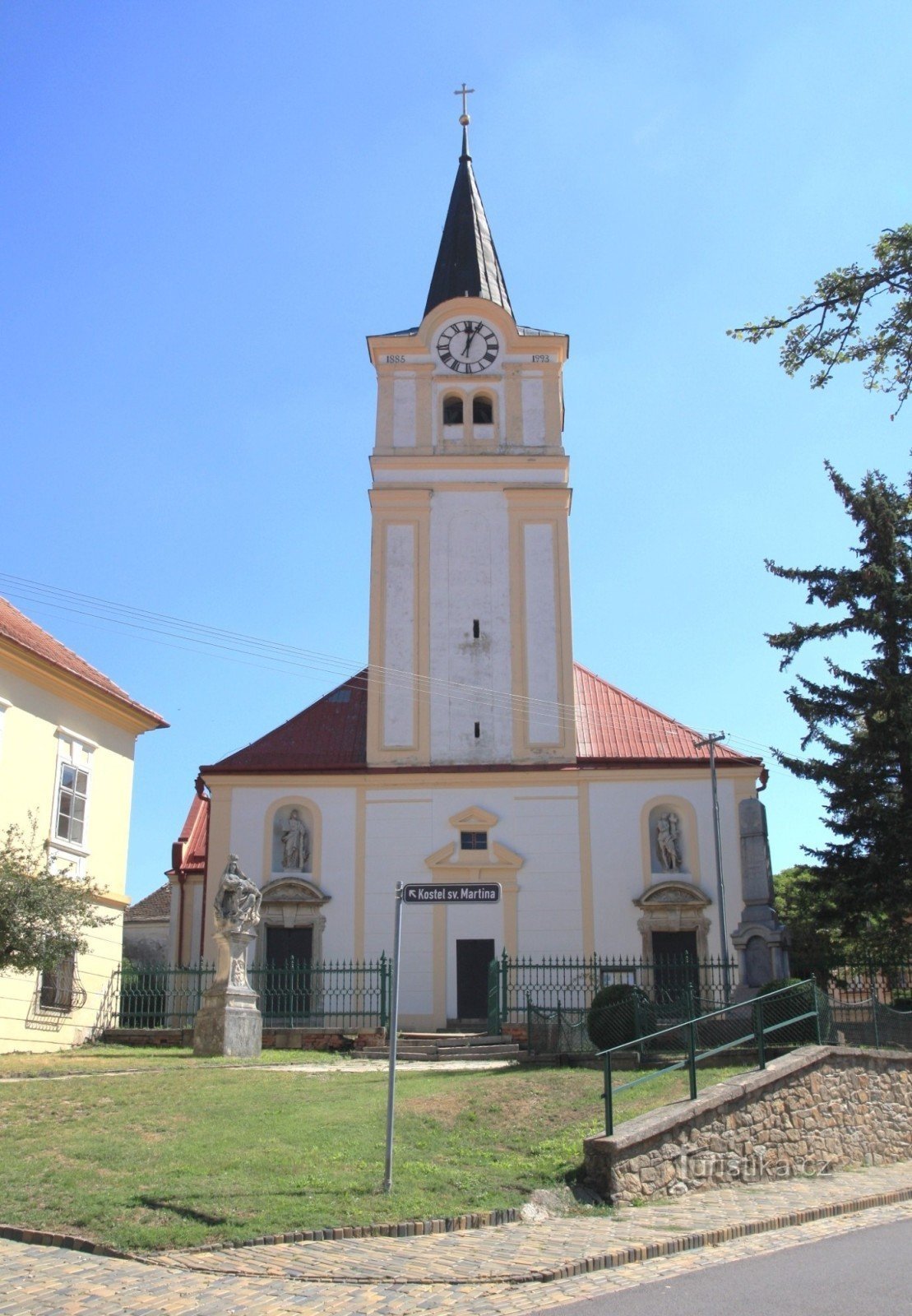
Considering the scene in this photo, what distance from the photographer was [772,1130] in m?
13.3

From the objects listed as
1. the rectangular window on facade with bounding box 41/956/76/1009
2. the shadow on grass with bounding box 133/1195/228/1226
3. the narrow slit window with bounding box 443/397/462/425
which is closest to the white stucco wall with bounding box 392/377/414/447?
the narrow slit window with bounding box 443/397/462/425

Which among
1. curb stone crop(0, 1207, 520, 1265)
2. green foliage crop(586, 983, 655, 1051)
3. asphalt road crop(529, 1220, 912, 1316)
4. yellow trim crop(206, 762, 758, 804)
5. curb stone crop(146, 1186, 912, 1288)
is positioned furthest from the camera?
yellow trim crop(206, 762, 758, 804)

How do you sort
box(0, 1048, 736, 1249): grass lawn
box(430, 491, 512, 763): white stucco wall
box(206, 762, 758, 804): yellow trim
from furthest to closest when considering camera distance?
1. box(430, 491, 512, 763): white stucco wall
2. box(206, 762, 758, 804): yellow trim
3. box(0, 1048, 736, 1249): grass lawn

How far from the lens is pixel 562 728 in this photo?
103 ft

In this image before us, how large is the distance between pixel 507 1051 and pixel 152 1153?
12.0m

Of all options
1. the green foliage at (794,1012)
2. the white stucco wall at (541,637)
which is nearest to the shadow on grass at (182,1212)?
the green foliage at (794,1012)

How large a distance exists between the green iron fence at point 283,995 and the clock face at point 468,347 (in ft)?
55.5

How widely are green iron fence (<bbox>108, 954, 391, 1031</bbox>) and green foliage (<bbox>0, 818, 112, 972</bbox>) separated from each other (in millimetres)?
6837

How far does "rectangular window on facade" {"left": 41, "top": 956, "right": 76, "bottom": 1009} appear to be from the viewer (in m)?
23.4

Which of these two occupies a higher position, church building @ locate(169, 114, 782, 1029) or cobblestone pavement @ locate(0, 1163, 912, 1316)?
church building @ locate(169, 114, 782, 1029)

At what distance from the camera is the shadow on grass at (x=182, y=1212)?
8.77 m

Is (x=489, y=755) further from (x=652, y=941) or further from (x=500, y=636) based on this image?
(x=652, y=941)

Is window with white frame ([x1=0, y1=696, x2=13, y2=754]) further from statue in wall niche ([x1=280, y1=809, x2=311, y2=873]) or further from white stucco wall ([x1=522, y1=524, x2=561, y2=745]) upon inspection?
white stucco wall ([x1=522, y1=524, x2=561, y2=745])

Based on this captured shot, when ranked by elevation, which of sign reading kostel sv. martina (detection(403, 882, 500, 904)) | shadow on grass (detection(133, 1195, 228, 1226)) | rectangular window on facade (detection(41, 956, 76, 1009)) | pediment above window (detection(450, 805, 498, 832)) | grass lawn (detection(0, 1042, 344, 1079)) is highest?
pediment above window (detection(450, 805, 498, 832))
